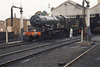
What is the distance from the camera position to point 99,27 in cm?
3278

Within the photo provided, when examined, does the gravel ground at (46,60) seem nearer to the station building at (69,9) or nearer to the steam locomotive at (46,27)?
the steam locomotive at (46,27)

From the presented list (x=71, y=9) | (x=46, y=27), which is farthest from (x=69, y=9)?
(x=46, y=27)

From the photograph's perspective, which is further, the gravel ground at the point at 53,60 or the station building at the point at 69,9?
the station building at the point at 69,9

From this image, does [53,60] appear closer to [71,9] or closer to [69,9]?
[71,9]

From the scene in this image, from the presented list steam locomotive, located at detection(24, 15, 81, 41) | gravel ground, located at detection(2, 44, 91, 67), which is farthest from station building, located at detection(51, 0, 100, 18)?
gravel ground, located at detection(2, 44, 91, 67)

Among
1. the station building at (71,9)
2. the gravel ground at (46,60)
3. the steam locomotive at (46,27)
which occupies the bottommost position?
the gravel ground at (46,60)

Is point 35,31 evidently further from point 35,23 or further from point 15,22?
point 15,22

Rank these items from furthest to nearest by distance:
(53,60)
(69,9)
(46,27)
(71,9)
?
(69,9)
(71,9)
(46,27)
(53,60)

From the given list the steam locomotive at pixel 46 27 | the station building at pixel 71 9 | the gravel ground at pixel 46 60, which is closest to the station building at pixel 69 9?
the station building at pixel 71 9

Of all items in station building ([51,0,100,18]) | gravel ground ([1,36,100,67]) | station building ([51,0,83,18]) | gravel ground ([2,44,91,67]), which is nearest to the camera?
gravel ground ([1,36,100,67])

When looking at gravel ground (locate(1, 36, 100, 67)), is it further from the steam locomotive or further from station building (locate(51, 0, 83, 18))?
station building (locate(51, 0, 83, 18))

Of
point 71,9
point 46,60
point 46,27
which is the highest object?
point 71,9

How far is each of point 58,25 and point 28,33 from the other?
5555mm

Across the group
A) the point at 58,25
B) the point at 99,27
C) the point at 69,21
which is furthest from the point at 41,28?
the point at 99,27
